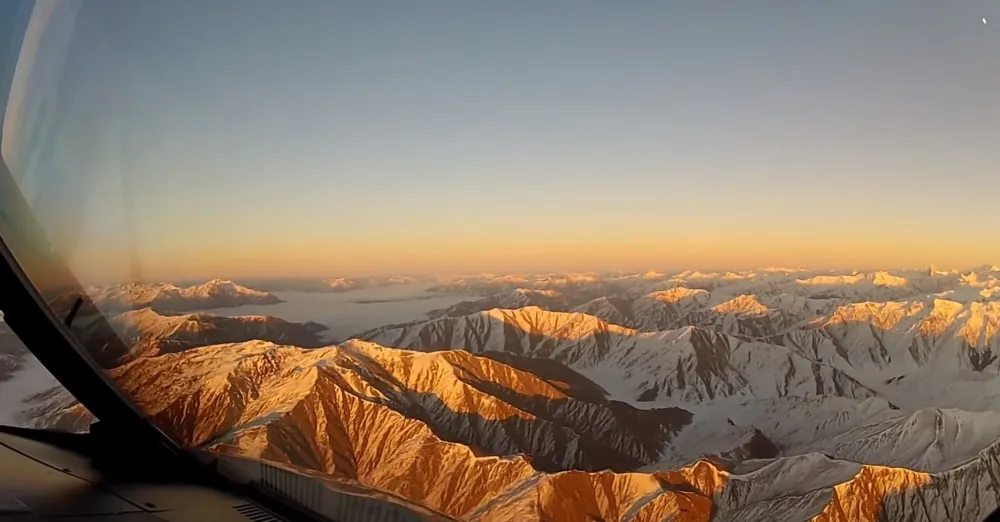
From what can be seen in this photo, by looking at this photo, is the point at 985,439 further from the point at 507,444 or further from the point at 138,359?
the point at 138,359

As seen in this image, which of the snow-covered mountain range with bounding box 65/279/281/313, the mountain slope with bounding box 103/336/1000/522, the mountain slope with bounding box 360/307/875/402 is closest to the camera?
the mountain slope with bounding box 103/336/1000/522

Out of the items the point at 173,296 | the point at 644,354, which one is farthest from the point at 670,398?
the point at 173,296

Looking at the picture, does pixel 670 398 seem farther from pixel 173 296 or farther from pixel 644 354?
pixel 173 296

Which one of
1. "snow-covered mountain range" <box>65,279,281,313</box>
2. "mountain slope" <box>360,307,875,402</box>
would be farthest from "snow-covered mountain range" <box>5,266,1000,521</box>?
"snow-covered mountain range" <box>65,279,281,313</box>

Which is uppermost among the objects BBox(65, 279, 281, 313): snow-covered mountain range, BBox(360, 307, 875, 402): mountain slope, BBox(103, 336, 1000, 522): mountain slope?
BBox(65, 279, 281, 313): snow-covered mountain range

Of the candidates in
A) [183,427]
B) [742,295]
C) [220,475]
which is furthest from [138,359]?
[742,295]

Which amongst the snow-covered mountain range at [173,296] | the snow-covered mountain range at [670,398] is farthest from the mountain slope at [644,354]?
the snow-covered mountain range at [173,296]

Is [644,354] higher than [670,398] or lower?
higher

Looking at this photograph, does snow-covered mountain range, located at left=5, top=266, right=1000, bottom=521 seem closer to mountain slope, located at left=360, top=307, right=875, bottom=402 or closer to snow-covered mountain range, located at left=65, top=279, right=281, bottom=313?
mountain slope, located at left=360, top=307, right=875, bottom=402

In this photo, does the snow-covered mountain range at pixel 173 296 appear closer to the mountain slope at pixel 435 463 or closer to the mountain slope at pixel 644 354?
the mountain slope at pixel 435 463
